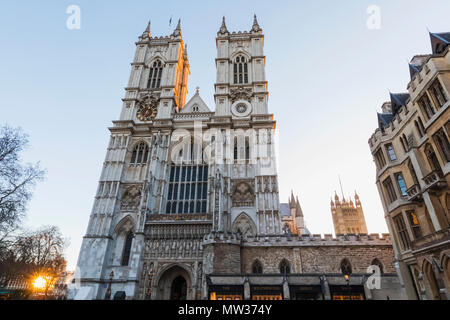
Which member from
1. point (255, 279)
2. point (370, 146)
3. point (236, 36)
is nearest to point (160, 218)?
point (255, 279)

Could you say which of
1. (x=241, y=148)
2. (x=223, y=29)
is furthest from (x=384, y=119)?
(x=223, y=29)

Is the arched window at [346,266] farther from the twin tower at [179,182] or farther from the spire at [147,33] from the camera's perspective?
the spire at [147,33]

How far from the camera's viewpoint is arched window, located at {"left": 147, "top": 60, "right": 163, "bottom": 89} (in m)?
37.4

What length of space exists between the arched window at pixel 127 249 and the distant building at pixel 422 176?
23.6 meters

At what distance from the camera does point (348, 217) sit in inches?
3014

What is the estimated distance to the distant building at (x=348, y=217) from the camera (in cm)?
7388

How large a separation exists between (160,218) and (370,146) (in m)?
20.3

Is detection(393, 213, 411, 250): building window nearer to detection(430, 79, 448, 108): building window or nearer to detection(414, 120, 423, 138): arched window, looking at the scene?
detection(414, 120, 423, 138): arched window

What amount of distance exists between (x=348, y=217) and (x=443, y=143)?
7208 centimetres

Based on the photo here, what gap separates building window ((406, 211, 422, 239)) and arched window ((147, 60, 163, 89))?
110ft

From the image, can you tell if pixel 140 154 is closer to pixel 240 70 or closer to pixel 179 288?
pixel 179 288

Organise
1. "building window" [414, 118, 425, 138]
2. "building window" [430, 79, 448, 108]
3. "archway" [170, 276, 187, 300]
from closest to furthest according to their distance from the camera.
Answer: "building window" [430, 79, 448, 108] < "building window" [414, 118, 425, 138] < "archway" [170, 276, 187, 300]

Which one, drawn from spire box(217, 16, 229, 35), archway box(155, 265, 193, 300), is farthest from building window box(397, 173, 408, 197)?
spire box(217, 16, 229, 35)

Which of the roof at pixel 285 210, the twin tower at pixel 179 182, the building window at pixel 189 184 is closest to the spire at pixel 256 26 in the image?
the twin tower at pixel 179 182
